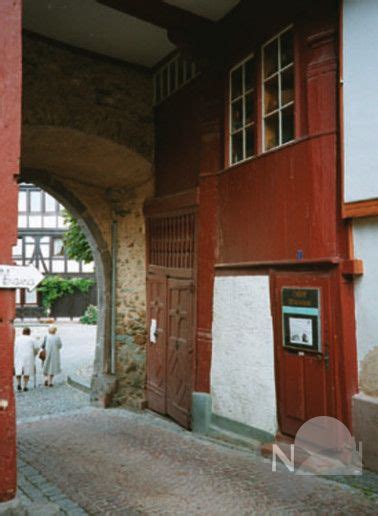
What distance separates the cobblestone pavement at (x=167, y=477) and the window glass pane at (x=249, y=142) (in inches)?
126

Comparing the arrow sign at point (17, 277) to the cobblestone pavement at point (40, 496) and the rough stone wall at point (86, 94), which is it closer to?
the cobblestone pavement at point (40, 496)

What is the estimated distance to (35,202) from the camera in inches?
1118

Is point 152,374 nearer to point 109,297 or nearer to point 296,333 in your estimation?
point 109,297

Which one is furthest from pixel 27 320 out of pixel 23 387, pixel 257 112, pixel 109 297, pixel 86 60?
pixel 257 112

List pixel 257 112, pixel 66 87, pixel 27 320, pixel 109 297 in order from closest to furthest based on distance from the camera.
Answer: pixel 257 112, pixel 66 87, pixel 109 297, pixel 27 320

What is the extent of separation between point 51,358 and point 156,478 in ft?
23.3

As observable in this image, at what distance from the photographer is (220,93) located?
257 inches

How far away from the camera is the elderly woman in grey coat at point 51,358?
11234 millimetres

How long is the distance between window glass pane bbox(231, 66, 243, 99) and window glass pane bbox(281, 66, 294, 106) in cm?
78

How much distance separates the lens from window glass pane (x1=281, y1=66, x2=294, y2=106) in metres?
5.42

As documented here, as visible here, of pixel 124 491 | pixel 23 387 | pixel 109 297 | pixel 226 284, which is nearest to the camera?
pixel 124 491

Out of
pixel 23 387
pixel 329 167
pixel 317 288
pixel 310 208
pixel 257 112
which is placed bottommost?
pixel 23 387

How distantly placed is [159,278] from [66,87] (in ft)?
9.58

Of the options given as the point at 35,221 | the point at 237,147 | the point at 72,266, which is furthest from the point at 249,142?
the point at 35,221
